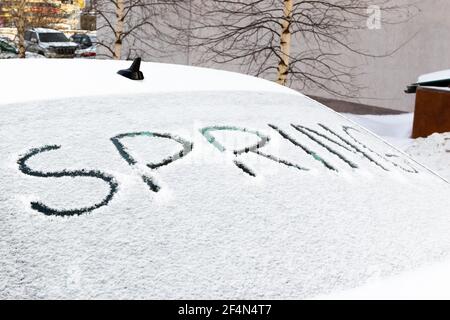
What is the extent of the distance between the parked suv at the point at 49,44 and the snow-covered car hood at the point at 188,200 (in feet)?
67.0

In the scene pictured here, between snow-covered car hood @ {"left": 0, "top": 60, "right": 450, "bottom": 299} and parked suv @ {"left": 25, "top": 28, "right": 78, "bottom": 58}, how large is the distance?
20.4 metres

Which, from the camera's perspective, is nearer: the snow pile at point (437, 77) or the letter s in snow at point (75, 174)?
the letter s in snow at point (75, 174)

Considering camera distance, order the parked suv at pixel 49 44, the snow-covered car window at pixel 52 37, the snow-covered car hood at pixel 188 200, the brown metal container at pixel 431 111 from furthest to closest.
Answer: the snow-covered car window at pixel 52 37 → the parked suv at pixel 49 44 → the brown metal container at pixel 431 111 → the snow-covered car hood at pixel 188 200

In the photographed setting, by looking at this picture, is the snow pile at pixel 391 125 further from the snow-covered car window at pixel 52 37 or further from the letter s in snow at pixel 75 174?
the snow-covered car window at pixel 52 37

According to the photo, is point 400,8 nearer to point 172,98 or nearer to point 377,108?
point 377,108

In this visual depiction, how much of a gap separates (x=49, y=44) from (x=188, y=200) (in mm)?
21740

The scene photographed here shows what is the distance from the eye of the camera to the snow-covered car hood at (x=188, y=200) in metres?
1.19

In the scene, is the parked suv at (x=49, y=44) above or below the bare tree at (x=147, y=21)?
below

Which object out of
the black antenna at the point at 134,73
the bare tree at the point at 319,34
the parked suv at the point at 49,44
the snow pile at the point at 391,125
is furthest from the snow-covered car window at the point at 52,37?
the black antenna at the point at 134,73

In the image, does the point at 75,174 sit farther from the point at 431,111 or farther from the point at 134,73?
the point at 431,111

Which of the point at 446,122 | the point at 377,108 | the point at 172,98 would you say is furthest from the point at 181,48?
the point at 172,98

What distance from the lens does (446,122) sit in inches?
349

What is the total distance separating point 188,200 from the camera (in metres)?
1.38

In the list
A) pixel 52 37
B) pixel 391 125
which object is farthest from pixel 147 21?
pixel 52 37
